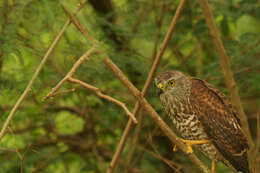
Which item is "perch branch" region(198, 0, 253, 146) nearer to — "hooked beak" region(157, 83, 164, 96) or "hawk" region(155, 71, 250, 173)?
"hawk" region(155, 71, 250, 173)

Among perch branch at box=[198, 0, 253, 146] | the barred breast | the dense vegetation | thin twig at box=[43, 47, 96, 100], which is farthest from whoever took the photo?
the dense vegetation

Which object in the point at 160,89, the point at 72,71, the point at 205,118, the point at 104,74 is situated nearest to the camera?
the point at 72,71

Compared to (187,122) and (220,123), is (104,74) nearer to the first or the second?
(187,122)

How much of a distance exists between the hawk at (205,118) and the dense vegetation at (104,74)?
38 cm

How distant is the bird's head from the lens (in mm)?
4348

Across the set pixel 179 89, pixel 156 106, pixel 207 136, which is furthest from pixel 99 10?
pixel 207 136

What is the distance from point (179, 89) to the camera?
4.41m

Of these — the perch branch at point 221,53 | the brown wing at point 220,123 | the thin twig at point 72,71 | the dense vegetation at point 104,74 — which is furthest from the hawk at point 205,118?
the thin twig at point 72,71

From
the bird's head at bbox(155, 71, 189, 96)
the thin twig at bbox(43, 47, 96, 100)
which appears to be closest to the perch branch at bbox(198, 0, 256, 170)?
the bird's head at bbox(155, 71, 189, 96)

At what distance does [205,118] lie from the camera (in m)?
4.25

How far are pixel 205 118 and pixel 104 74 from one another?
1.21 metres

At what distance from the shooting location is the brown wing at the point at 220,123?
14.0 ft

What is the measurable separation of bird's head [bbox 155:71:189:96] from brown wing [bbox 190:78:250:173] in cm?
11

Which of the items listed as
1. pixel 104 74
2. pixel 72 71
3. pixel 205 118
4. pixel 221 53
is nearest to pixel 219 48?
pixel 221 53
